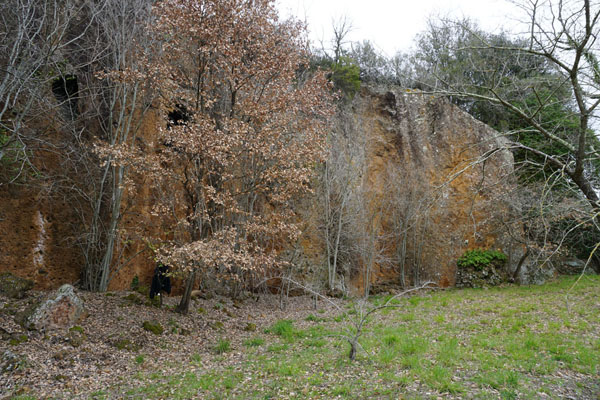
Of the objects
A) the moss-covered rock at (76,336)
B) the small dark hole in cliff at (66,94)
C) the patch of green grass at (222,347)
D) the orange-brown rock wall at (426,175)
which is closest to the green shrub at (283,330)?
the patch of green grass at (222,347)

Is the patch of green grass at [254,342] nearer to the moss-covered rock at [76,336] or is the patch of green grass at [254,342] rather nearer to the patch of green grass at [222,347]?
the patch of green grass at [222,347]

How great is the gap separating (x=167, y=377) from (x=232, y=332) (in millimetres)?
2728

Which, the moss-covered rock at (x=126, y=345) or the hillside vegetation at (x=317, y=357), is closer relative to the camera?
the hillside vegetation at (x=317, y=357)

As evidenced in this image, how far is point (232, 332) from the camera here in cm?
834

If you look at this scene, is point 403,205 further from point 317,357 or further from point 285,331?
point 317,357

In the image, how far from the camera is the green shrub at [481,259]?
47.3 feet

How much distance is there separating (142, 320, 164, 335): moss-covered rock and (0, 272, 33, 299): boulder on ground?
2.54m

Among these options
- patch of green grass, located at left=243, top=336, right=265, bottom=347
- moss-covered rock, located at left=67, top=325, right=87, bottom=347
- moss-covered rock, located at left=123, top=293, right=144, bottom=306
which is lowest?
patch of green grass, located at left=243, top=336, right=265, bottom=347

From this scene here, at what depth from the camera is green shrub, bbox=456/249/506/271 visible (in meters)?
14.4

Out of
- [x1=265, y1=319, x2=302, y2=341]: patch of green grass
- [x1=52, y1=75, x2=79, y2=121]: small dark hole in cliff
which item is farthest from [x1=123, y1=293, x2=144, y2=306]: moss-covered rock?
[x1=52, y1=75, x2=79, y2=121]: small dark hole in cliff

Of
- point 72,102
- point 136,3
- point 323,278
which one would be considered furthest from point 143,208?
point 323,278

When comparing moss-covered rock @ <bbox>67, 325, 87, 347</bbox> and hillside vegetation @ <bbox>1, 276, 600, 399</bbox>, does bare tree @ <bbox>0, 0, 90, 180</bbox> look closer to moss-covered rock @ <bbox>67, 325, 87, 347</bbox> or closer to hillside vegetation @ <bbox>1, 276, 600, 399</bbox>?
moss-covered rock @ <bbox>67, 325, 87, 347</bbox>

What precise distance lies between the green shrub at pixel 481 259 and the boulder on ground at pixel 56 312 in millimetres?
13355

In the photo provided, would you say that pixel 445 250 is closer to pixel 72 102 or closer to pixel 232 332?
pixel 232 332
